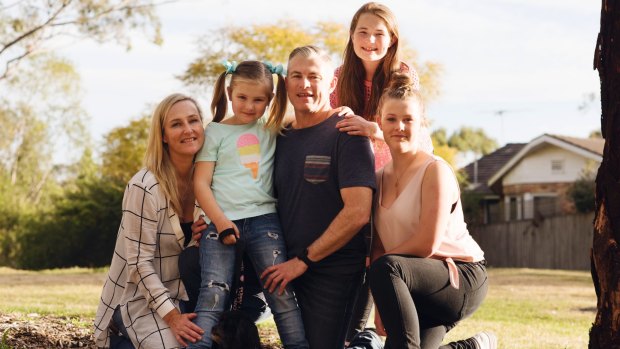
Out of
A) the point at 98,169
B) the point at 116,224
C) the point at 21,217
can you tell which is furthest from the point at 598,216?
the point at 98,169

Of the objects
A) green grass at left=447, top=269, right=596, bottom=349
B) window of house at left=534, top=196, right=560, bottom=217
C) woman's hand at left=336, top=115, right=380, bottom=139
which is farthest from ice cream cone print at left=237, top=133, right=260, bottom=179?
window of house at left=534, top=196, right=560, bottom=217

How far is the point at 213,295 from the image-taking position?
4.72 m

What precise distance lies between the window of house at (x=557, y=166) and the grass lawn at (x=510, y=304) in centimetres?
1249

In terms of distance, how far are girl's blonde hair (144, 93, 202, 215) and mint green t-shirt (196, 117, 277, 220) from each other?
8.6 inches

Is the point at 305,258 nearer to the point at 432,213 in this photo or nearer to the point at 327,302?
the point at 327,302

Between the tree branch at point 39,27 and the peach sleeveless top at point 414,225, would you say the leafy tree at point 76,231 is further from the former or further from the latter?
the peach sleeveless top at point 414,225

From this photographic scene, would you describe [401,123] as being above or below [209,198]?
above

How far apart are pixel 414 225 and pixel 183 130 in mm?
1314

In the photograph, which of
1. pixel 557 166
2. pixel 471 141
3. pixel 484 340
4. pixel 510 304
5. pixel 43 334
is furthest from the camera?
pixel 471 141

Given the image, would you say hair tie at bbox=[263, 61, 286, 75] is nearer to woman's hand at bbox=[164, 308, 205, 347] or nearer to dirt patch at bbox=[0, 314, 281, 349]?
woman's hand at bbox=[164, 308, 205, 347]

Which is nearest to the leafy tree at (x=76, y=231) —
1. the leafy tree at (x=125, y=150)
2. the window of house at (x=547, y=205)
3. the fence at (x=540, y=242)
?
the leafy tree at (x=125, y=150)

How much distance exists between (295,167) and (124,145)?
30.2 m

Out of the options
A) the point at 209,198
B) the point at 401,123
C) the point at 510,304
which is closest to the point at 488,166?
the point at 510,304

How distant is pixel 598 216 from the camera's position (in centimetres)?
417
